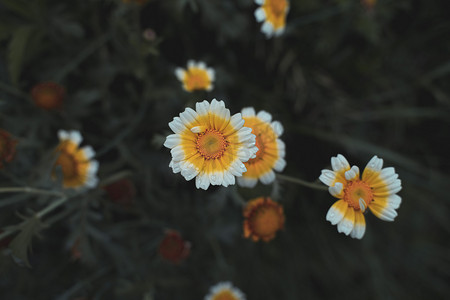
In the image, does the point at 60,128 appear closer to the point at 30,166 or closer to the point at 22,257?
the point at 30,166

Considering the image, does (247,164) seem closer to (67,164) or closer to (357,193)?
(357,193)

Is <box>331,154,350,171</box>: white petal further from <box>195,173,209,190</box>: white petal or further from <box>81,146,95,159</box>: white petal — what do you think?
<box>81,146,95,159</box>: white petal

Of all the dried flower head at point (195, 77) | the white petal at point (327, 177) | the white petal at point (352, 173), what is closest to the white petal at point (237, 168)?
the white petal at point (327, 177)

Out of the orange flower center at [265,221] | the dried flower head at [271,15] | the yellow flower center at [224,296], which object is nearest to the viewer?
the orange flower center at [265,221]

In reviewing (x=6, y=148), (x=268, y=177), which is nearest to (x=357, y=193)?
(x=268, y=177)

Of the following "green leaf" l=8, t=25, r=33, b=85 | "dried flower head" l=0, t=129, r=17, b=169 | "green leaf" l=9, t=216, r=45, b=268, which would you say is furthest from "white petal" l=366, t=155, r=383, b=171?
"green leaf" l=8, t=25, r=33, b=85

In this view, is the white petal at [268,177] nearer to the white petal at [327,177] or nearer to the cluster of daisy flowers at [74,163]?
the white petal at [327,177]
